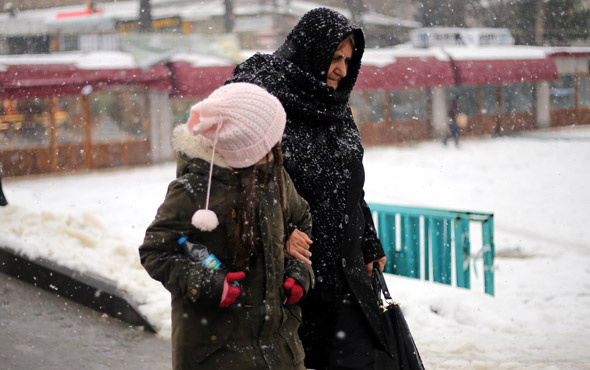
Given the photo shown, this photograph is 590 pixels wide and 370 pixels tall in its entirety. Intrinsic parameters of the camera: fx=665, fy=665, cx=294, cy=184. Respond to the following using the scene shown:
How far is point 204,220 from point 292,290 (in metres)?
0.42

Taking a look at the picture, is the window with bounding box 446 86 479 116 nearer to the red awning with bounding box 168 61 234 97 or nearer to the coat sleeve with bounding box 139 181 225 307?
the red awning with bounding box 168 61 234 97

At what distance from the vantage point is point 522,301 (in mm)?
5637

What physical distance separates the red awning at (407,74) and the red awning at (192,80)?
16.4 ft

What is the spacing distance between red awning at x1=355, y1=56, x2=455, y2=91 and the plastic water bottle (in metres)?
20.0

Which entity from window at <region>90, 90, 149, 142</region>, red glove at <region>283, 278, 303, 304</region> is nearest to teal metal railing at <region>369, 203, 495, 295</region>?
red glove at <region>283, 278, 303, 304</region>

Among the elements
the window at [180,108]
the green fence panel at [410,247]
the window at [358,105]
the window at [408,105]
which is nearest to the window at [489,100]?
the window at [408,105]

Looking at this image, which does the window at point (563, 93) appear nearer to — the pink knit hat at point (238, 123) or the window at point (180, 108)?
the window at point (180, 108)

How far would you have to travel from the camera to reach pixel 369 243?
2.91m

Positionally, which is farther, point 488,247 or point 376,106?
point 376,106

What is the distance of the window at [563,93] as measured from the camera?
2533 cm

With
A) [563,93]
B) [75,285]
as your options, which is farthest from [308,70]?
[563,93]

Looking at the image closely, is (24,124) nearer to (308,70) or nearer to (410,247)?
(410,247)

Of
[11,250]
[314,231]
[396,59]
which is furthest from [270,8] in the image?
[314,231]

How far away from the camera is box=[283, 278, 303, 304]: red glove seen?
85.9 inches
